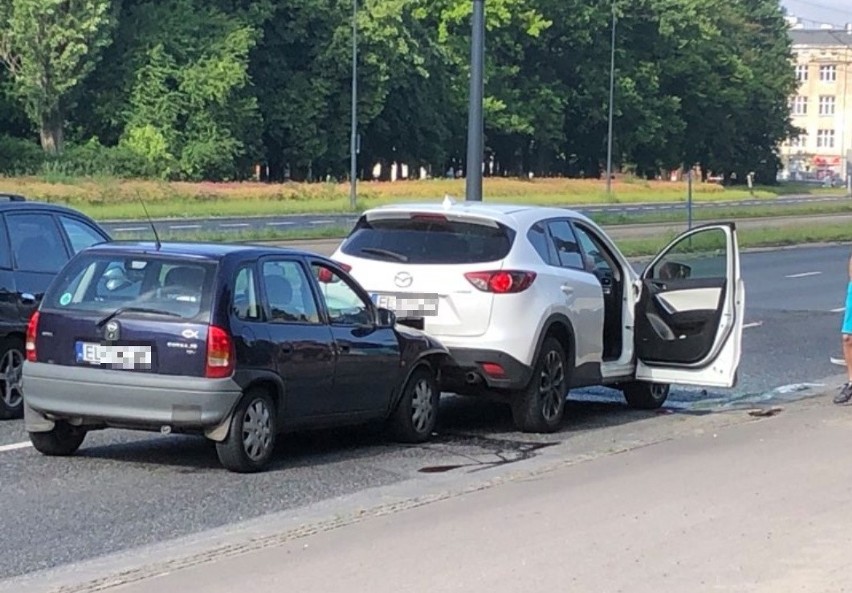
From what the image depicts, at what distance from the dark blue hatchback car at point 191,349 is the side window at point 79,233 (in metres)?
2.55

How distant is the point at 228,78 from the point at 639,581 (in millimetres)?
63782

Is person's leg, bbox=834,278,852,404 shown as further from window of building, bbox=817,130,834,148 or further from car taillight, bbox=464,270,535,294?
window of building, bbox=817,130,834,148

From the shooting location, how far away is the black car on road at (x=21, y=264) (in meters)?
11.7

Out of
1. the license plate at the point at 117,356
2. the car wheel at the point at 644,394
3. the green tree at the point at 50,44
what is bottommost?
the car wheel at the point at 644,394

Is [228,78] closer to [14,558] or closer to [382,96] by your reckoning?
[382,96]

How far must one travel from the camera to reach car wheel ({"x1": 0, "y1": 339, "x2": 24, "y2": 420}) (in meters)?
11.8

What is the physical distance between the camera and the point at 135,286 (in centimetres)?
977

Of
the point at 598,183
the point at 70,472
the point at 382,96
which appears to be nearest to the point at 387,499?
the point at 70,472

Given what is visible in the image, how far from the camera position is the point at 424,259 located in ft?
37.9

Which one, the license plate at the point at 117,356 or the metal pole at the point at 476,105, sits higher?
the metal pole at the point at 476,105

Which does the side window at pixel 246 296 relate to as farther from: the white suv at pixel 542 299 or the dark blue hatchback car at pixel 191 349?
the white suv at pixel 542 299

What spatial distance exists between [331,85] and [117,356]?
67.9 metres

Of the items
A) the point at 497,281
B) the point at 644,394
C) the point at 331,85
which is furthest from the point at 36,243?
the point at 331,85

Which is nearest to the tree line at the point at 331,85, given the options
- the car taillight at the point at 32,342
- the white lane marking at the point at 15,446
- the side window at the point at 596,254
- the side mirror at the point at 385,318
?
the side window at the point at 596,254
